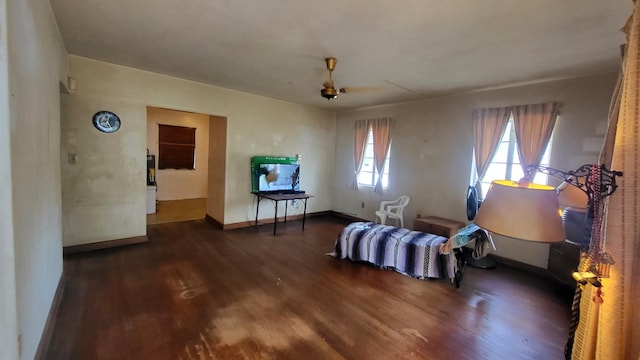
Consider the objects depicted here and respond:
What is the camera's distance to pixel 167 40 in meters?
2.99

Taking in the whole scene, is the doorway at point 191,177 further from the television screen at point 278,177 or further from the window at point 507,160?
the window at point 507,160

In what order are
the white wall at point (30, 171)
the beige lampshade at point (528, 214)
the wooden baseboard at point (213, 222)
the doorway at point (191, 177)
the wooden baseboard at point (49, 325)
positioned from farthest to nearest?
the doorway at point (191, 177)
the wooden baseboard at point (213, 222)
the wooden baseboard at point (49, 325)
the white wall at point (30, 171)
the beige lampshade at point (528, 214)

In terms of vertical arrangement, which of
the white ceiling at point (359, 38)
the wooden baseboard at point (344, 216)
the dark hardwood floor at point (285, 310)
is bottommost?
the dark hardwood floor at point (285, 310)

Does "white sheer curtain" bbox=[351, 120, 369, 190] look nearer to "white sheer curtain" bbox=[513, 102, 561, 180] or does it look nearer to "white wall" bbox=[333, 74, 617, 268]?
"white wall" bbox=[333, 74, 617, 268]

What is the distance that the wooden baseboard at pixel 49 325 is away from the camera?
1.97 metres

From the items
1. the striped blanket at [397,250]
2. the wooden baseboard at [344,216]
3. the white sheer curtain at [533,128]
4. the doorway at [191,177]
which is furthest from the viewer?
the wooden baseboard at [344,216]

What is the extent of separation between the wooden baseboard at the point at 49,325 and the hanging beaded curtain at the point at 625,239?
313cm

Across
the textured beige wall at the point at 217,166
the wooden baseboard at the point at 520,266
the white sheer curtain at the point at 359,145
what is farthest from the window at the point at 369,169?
the textured beige wall at the point at 217,166

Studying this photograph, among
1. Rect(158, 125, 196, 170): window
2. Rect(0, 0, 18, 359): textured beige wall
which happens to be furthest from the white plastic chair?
Rect(158, 125, 196, 170): window

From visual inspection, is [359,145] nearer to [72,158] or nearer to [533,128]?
[533,128]

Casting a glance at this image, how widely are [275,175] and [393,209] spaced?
2.51 m

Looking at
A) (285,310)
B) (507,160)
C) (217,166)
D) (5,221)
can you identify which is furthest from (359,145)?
(5,221)

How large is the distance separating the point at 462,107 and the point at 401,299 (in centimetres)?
342

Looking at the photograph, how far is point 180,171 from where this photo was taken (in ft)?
26.1
